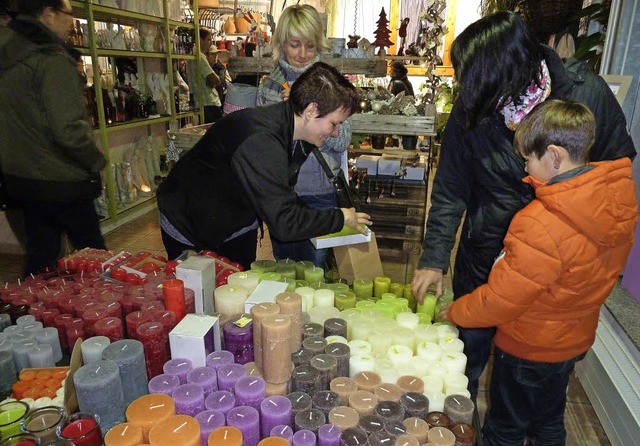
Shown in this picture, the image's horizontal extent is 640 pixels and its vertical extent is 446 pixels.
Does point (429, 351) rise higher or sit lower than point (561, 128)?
lower

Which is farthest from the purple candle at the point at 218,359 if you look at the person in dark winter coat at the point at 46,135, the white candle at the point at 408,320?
the person in dark winter coat at the point at 46,135

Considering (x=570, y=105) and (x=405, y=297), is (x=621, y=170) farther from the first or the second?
(x=405, y=297)

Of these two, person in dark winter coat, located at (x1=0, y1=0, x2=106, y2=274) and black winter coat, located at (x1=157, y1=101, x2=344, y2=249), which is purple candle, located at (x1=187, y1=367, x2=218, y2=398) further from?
person in dark winter coat, located at (x1=0, y1=0, x2=106, y2=274)

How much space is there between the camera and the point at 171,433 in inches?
35.5

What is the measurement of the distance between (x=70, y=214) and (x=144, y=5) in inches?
127

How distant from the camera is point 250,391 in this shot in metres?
1.04

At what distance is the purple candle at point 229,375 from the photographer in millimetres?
1074

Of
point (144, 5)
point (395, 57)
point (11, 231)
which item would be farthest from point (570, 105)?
point (144, 5)

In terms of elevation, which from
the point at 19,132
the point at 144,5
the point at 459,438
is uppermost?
the point at 144,5

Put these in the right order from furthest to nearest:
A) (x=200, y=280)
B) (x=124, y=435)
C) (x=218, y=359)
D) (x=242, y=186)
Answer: (x=242, y=186) < (x=200, y=280) < (x=218, y=359) < (x=124, y=435)

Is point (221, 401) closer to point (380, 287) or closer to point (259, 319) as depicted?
point (259, 319)

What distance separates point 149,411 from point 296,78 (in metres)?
1.60

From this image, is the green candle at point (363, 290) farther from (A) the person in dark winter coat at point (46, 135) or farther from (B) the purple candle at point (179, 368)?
(A) the person in dark winter coat at point (46, 135)

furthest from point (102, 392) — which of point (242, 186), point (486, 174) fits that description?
point (486, 174)
